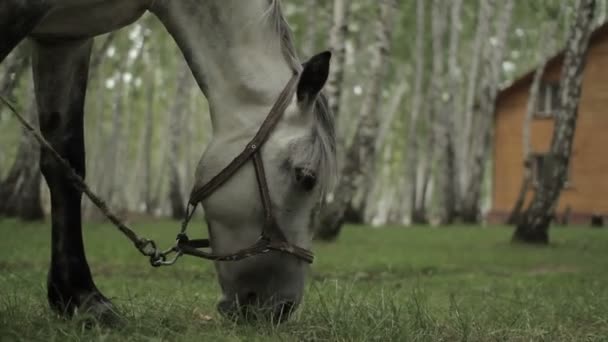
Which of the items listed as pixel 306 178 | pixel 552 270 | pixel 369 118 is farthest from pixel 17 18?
pixel 369 118

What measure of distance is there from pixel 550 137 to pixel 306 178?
27491 mm

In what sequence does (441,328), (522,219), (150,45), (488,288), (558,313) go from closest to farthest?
(441,328) → (558,313) → (488,288) → (522,219) → (150,45)

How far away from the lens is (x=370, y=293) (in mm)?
5902

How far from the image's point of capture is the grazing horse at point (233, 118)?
3.40 meters

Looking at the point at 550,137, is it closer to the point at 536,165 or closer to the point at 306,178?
the point at 536,165

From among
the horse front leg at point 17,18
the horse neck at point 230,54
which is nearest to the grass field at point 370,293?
the horse neck at point 230,54

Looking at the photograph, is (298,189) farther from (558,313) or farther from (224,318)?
(558,313)

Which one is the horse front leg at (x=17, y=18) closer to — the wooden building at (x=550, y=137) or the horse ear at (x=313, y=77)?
the horse ear at (x=313, y=77)

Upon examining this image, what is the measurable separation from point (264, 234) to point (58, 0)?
4.14ft

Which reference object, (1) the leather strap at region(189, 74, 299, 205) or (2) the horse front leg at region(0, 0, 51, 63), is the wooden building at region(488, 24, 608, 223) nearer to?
(1) the leather strap at region(189, 74, 299, 205)

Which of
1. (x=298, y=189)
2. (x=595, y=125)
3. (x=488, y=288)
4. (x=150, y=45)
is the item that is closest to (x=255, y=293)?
(x=298, y=189)

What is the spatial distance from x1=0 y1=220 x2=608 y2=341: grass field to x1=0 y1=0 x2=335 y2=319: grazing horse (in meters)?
0.24

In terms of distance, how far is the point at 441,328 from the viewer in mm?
4051

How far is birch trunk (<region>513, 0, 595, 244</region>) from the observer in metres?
13.8
